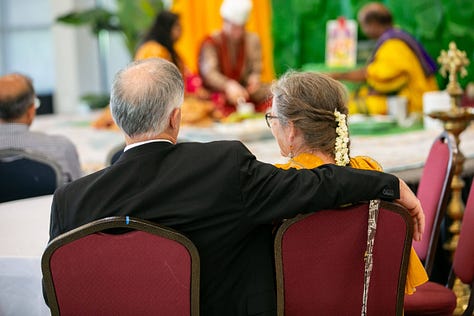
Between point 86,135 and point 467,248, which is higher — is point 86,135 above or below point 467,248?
below

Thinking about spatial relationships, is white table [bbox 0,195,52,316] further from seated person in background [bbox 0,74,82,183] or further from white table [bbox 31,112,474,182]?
white table [bbox 31,112,474,182]

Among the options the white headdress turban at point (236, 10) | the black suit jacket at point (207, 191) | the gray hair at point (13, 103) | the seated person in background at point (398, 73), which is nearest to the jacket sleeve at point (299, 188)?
the black suit jacket at point (207, 191)

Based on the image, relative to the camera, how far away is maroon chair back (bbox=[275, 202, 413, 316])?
194cm

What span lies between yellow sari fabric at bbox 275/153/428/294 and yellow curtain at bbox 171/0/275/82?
5954 millimetres

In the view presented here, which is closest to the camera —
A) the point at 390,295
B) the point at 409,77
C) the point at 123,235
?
the point at 123,235

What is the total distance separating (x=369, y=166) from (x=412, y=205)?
0.24 meters

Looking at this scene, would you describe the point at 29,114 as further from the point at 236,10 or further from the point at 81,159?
the point at 236,10

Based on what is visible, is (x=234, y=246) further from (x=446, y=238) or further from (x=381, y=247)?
(x=446, y=238)

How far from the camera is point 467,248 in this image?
8.39 ft

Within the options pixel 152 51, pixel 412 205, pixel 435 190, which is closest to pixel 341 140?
pixel 412 205

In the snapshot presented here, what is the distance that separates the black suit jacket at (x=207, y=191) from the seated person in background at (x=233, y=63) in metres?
3.94

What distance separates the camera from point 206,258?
1955 millimetres

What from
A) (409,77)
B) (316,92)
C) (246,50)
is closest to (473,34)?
(409,77)

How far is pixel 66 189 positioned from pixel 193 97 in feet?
13.2
